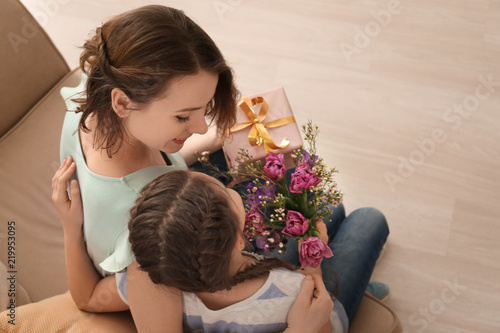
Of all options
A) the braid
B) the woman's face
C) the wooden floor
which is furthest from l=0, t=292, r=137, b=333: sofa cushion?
the wooden floor

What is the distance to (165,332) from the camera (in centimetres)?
109

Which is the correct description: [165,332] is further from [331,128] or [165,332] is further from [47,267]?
[331,128]

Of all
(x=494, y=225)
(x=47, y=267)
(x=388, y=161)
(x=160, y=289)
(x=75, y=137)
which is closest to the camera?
(x=160, y=289)

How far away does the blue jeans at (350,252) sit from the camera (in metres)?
1.44

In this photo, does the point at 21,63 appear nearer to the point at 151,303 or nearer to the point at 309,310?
the point at 151,303

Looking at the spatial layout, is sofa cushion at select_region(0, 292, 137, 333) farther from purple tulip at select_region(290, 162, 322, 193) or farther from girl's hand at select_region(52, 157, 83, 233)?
purple tulip at select_region(290, 162, 322, 193)

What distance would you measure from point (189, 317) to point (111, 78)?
24.8 inches

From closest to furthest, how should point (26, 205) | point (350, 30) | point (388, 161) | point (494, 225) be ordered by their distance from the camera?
point (26, 205) → point (494, 225) → point (388, 161) → point (350, 30)

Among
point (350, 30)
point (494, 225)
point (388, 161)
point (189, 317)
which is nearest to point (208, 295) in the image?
point (189, 317)

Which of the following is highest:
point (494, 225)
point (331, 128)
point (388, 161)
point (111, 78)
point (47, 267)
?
point (111, 78)

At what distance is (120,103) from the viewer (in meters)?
1.13

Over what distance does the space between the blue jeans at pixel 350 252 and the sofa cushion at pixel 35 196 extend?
57 cm

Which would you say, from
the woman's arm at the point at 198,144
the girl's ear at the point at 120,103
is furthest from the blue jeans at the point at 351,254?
the girl's ear at the point at 120,103

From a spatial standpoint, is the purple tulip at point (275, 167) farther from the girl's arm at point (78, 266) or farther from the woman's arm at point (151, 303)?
the girl's arm at point (78, 266)
